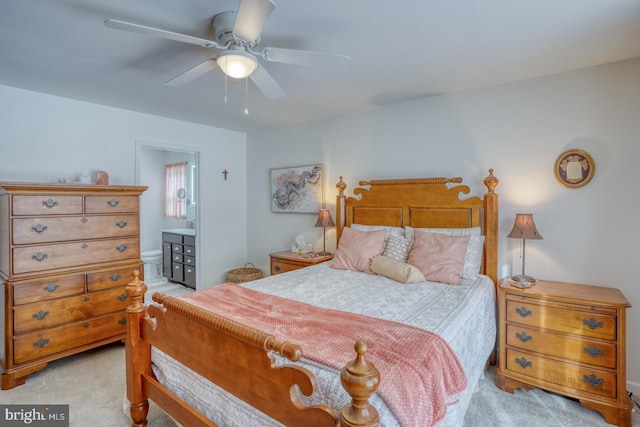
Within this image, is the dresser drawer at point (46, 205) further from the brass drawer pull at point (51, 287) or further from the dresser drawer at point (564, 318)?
the dresser drawer at point (564, 318)

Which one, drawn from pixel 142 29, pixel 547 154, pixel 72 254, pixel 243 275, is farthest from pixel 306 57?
pixel 243 275

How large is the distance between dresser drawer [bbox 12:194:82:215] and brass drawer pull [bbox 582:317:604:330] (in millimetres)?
4032

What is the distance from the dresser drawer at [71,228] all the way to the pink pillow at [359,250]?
2.08 meters

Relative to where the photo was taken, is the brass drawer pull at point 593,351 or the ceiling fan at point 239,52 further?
the brass drawer pull at point 593,351

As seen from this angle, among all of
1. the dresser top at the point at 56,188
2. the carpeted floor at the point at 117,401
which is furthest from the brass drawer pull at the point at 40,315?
the dresser top at the point at 56,188

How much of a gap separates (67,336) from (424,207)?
11.2 feet

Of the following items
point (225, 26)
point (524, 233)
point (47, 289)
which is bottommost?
point (47, 289)

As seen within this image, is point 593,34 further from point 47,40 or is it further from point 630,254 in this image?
point 47,40

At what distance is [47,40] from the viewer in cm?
205

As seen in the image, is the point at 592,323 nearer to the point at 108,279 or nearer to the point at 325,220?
the point at 325,220

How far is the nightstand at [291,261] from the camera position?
11.5 ft

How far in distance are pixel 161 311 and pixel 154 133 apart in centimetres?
287

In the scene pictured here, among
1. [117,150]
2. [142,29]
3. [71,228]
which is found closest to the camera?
[142,29]

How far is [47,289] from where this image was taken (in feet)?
8.63
